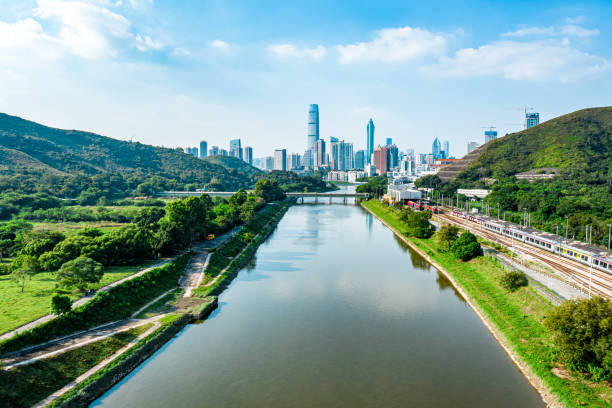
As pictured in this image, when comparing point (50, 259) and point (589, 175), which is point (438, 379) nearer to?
point (50, 259)

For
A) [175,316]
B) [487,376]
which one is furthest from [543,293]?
[175,316]

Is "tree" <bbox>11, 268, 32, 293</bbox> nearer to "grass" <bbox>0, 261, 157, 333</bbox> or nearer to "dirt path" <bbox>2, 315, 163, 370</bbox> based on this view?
"grass" <bbox>0, 261, 157, 333</bbox>

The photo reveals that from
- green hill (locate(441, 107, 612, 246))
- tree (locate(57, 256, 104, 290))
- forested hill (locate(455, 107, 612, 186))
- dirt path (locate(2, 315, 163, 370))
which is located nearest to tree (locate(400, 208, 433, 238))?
green hill (locate(441, 107, 612, 246))

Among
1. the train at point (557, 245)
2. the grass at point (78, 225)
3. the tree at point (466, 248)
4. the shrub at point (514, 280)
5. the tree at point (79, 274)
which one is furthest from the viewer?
the grass at point (78, 225)

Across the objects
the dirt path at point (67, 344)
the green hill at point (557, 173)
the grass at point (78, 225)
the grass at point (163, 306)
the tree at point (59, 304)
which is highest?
the green hill at point (557, 173)

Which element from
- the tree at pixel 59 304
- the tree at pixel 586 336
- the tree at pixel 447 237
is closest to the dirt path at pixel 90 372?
the tree at pixel 59 304

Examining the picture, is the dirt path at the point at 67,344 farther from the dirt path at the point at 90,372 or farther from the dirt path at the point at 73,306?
the dirt path at the point at 73,306

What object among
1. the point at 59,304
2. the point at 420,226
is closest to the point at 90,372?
the point at 59,304
